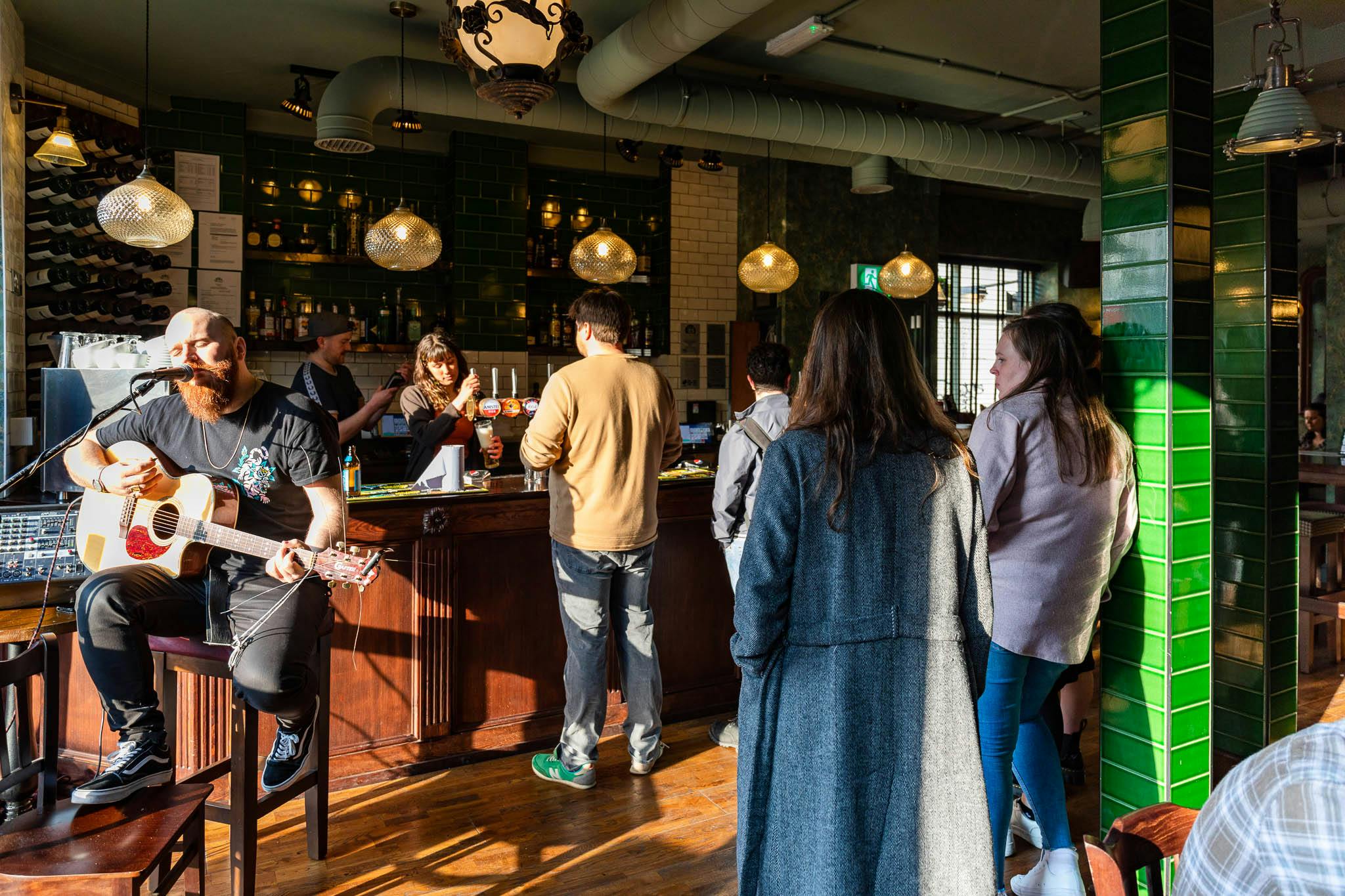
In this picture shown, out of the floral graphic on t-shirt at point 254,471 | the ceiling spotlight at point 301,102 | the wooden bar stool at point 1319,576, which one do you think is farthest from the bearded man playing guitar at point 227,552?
the wooden bar stool at point 1319,576

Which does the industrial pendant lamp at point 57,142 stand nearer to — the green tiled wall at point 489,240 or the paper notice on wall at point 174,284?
the paper notice on wall at point 174,284

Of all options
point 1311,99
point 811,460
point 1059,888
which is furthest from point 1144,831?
point 1311,99

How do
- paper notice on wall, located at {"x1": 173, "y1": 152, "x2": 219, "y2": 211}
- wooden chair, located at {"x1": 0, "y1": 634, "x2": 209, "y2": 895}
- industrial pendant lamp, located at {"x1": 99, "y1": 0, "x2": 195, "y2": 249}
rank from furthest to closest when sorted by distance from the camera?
paper notice on wall, located at {"x1": 173, "y1": 152, "x2": 219, "y2": 211}, industrial pendant lamp, located at {"x1": 99, "y1": 0, "x2": 195, "y2": 249}, wooden chair, located at {"x1": 0, "y1": 634, "x2": 209, "y2": 895}

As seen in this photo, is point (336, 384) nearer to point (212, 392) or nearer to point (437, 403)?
point (437, 403)

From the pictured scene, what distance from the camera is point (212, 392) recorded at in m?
2.55

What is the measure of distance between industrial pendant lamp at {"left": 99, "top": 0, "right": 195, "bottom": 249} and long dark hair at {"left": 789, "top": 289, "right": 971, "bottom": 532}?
3.63m

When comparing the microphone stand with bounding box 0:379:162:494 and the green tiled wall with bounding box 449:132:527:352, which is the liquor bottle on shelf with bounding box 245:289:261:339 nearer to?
the green tiled wall with bounding box 449:132:527:352

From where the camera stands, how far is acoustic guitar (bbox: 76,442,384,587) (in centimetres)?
249

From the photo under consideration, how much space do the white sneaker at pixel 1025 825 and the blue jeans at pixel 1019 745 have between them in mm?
343

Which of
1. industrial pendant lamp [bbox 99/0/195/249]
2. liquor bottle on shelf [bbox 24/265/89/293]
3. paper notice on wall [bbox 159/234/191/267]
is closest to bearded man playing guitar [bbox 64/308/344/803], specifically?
industrial pendant lamp [bbox 99/0/195/249]

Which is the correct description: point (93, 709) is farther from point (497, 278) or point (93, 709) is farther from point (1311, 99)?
point (1311, 99)

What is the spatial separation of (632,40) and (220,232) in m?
3.56

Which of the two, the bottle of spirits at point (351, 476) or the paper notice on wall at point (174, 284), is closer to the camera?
the bottle of spirits at point (351, 476)

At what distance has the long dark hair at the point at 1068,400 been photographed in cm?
241
